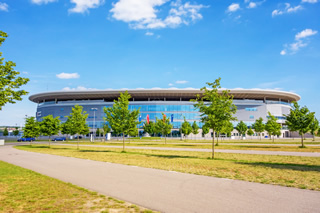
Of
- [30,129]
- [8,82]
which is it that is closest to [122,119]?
[8,82]

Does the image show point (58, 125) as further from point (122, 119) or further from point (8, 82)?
point (8, 82)

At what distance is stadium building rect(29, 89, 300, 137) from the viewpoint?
93.4m

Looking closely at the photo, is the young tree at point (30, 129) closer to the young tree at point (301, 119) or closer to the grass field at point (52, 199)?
the grass field at point (52, 199)

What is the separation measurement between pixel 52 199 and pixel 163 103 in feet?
288

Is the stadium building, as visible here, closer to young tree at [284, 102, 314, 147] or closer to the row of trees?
the row of trees

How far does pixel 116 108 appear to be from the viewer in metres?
26.8

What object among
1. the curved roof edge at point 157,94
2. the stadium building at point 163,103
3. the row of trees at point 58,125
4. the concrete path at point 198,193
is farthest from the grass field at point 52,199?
the curved roof edge at point 157,94

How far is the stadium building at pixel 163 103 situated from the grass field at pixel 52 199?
8090 centimetres

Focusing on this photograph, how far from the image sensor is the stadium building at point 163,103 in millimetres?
93375

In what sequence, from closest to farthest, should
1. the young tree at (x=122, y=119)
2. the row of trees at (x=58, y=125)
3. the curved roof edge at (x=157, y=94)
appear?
the young tree at (x=122, y=119)
the row of trees at (x=58, y=125)
the curved roof edge at (x=157, y=94)

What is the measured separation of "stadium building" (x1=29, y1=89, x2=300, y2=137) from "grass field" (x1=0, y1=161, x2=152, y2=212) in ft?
265

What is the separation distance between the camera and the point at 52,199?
21.5ft

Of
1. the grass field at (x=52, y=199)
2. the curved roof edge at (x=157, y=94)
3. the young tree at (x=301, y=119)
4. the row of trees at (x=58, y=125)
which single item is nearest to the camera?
the grass field at (x=52, y=199)


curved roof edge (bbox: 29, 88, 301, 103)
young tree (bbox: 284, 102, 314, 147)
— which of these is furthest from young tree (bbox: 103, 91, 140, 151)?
curved roof edge (bbox: 29, 88, 301, 103)
